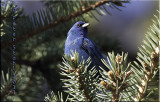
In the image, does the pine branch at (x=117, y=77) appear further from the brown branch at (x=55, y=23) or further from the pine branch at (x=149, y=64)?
the brown branch at (x=55, y=23)

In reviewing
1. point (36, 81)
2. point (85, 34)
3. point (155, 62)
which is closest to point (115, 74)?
point (155, 62)

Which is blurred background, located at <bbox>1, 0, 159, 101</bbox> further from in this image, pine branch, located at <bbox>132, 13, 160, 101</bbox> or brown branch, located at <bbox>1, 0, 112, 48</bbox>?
pine branch, located at <bbox>132, 13, 160, 101</bbox>

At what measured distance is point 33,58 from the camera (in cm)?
191

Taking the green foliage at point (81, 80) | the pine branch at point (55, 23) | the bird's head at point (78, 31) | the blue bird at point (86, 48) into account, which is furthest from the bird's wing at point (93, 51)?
the green foliage at point (81, 80)

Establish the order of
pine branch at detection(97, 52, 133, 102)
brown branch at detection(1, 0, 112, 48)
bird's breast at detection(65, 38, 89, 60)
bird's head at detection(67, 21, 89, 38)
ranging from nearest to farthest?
pine branch at detection(97, 52, 133, 102) → brown branch at detection(1, 0, 112, 48) → bird's breast at detection(65, 38, 89, 60) → bird's head at detection(67, 21, 89, 38)

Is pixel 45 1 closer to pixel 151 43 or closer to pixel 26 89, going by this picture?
pixel 26 89

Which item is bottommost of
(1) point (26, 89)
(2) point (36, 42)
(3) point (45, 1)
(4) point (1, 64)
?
(1) point (26, 89)

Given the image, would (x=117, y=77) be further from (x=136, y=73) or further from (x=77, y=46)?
(x=77, y=46)

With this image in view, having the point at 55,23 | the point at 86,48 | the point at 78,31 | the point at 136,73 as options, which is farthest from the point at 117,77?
the point at 78,31

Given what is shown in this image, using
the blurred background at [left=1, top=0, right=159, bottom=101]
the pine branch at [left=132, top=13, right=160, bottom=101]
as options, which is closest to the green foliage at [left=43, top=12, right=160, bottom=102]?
the pine branch at [left=132, top=13, right=160, bottom=101]

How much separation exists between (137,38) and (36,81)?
100 inches

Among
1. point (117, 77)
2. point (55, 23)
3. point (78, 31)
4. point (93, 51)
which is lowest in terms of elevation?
point (117, 77)

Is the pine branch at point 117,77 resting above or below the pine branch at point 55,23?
below

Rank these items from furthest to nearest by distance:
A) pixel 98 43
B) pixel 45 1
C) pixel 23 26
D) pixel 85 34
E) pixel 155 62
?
1. pixel 85 34
2. pixel 98 43
3. pixel 45 1
4. pixel 23 26
5. pixel 155 62
